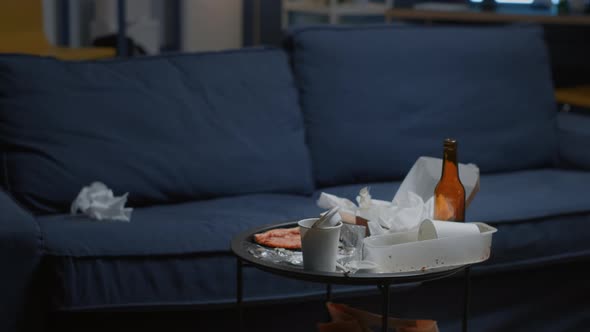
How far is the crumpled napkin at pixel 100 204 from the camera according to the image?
85.1 inches

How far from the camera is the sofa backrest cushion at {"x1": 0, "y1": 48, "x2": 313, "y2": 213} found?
2.28 metres

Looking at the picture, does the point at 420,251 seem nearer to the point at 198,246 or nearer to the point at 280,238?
the point at 280,238

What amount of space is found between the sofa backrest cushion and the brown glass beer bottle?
2.82 feet

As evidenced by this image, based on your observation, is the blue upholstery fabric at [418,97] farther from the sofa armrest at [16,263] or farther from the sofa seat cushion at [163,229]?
the sofa armrest at [16,263]

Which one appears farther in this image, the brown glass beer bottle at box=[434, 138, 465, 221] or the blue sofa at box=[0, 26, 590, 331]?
the blue sofa at box=[0, 26, 590, 331]

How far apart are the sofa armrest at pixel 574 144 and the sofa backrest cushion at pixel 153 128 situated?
2.93ft

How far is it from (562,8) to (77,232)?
104 inches

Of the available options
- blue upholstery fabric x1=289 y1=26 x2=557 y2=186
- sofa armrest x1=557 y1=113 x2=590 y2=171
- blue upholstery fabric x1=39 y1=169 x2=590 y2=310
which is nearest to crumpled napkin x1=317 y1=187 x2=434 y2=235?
blue upholstery fabric x1=39 y1=169 x2=590 y2=310

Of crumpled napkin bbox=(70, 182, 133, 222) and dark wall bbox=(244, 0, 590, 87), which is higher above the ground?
dark wall bbox=(244, 0, 590, 87)

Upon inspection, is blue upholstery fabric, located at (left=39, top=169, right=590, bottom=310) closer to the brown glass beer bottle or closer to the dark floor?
the dark floor

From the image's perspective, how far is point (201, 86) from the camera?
8.39 ft

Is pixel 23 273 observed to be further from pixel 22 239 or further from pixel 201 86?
pixel 201 86

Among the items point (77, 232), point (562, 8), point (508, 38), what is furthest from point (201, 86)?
point (562, 8)

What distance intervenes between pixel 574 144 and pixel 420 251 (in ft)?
5.20
